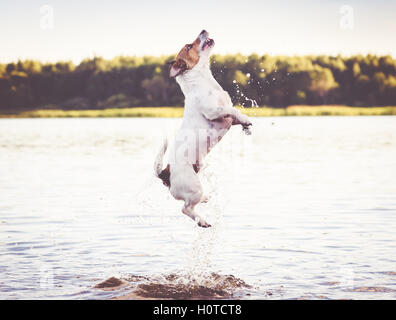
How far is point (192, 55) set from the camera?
23.8ft

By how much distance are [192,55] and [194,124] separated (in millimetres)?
762

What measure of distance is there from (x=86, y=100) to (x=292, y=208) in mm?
57607

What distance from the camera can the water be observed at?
909 centimetres

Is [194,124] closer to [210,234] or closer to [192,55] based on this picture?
[192,55]

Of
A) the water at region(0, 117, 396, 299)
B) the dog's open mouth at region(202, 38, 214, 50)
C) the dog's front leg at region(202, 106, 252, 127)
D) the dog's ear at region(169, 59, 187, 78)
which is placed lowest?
the water at region(0, 117, 396, 299)

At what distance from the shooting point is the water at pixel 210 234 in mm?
9094

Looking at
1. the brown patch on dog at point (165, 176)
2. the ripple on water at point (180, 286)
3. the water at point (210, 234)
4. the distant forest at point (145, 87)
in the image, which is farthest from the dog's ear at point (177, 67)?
the distant forest at point (145, 87)

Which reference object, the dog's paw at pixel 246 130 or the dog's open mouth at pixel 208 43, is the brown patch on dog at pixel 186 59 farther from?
the dog's paw at pixel 246 130

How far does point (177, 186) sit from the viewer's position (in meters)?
→ 7.30

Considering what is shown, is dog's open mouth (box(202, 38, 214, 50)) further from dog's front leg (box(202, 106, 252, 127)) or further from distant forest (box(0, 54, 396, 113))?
distant forest (box(0, 54, 396, 113))

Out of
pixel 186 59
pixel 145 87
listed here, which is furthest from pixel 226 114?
pixel 145 87

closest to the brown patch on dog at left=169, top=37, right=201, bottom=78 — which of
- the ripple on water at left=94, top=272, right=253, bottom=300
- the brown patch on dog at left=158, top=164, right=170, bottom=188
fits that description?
the brown patch on dog at left=158, top=164, right=170, bottom=188

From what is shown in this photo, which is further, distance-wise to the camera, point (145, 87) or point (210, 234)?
point (145, 87)
